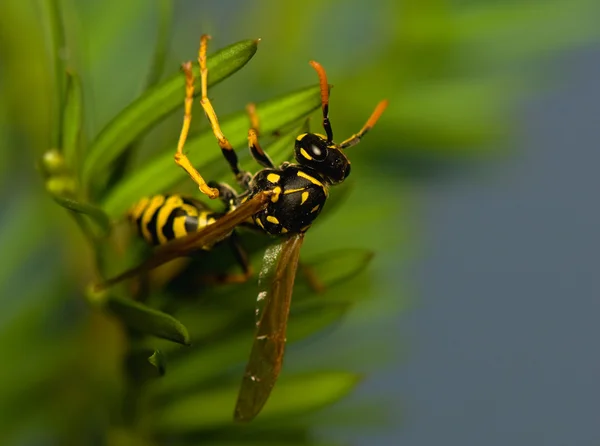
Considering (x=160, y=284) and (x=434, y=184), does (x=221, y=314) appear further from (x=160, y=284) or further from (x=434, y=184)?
(x=434, y=184)

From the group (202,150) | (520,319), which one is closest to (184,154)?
(202,150)

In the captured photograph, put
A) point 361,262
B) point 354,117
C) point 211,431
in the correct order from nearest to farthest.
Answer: point 361,262
point 211,431
point 354,117

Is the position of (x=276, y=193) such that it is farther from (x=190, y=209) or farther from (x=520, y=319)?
(x=520, y=319)

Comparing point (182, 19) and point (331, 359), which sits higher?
point (182, 19)

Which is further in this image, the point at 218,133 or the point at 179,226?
→ the point at 179,226

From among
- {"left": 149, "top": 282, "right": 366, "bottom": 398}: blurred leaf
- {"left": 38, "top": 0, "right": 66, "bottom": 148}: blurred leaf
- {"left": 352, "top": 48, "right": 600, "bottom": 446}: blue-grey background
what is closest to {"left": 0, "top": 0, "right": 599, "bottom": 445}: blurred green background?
{"left": 149, "top": 282, "right": 366, "bottom": 398}: blurred leaf

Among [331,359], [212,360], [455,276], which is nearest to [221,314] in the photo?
[212,360]
